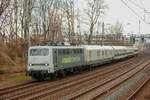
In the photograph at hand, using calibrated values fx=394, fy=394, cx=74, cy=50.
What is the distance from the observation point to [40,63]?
29.4m

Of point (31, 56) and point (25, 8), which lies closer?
point (31, 56)

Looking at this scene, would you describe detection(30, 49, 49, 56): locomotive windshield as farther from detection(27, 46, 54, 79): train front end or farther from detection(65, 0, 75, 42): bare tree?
detection(65, 0, 75, 42): bare tree

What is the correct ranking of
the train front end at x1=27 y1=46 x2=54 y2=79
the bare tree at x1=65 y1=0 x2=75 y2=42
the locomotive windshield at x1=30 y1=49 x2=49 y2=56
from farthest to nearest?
the bare tree at x1=65 y1=0 x2=75 y2=42 → the locomotive windshield at x1=30 y1=49 x2=49 y2=56 → the train front end at x1=27 y1=46 x2=54 y2=79

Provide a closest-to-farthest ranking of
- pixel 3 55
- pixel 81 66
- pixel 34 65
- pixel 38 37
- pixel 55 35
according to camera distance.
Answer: pixel 34 65 < pixel 81 66 < pixel 3 55 < pixel 38 37 < pixel 55 35

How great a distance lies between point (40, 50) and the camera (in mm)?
29875

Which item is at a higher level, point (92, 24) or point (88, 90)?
point (92, 24)

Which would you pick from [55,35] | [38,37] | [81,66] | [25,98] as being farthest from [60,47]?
[55,35]

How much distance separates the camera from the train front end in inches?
1145

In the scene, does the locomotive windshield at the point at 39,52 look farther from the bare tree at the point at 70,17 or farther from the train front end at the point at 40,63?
the bare tree at the point at 70,17

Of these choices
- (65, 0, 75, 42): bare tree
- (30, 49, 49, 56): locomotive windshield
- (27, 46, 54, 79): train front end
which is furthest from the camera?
(65, 0, 75, 42): bare tree

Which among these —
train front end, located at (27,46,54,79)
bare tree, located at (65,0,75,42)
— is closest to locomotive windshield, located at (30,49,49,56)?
train front end, located at (27,46,54,79)

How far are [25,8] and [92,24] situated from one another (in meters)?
26.8

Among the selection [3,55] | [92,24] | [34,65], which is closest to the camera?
[34,65]

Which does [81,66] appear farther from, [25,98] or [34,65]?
[25,98]
